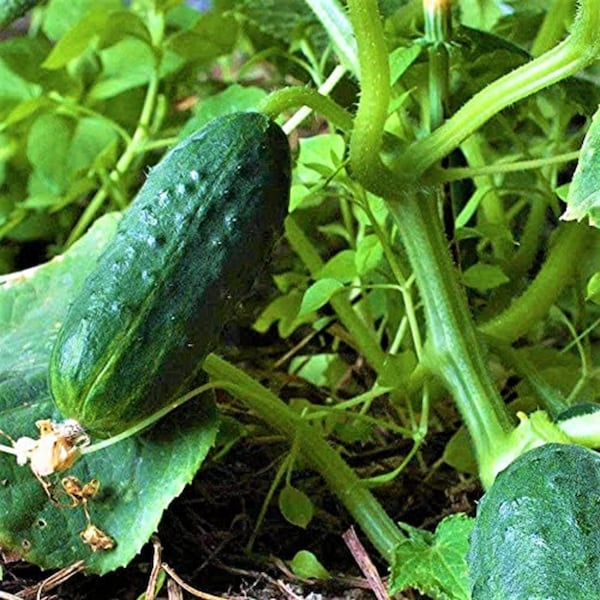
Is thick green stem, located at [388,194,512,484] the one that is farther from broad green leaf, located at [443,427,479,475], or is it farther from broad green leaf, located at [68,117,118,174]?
broad green leaf, located at [68,117,118,174]

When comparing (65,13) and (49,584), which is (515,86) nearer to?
(49,584)

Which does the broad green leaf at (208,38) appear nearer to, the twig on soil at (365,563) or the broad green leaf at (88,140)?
the broad green leaf at (88,140)

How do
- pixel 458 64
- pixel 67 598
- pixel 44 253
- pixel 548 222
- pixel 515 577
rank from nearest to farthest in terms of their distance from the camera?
pixel 515 577
pixel 67 598
pixel 458 64
pixel 548 222
pixel 44 253

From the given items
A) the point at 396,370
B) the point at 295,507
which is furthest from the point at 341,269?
the point at 295,507

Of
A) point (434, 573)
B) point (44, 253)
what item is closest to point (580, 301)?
point (434, 573)

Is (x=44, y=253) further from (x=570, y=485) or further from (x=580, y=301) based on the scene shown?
(x=570, y=485)

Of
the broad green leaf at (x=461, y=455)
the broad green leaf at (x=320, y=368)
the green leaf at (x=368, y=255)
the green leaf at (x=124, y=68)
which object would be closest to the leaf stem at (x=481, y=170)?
the green leaf at (x=368, y=255)

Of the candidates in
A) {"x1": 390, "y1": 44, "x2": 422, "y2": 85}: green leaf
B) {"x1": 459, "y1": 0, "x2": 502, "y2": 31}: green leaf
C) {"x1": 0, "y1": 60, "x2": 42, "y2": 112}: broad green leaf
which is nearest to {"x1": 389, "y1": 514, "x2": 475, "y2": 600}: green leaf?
{"x1": 390, "y1": 44, "x2": 422, "y2": 85}: green leaf
